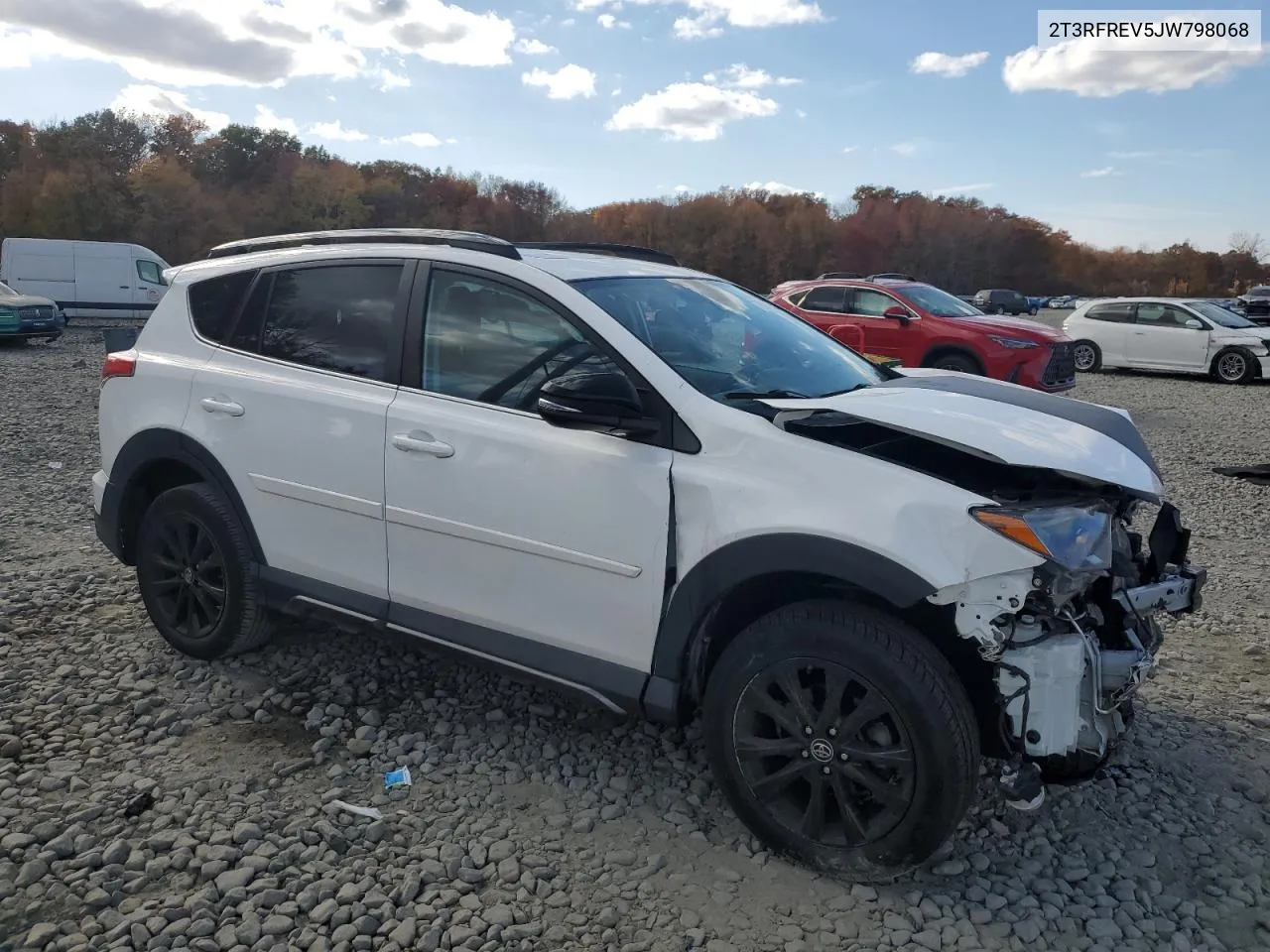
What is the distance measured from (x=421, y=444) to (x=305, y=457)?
63 centimetres

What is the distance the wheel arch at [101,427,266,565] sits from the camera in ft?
13.4

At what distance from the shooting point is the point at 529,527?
321 cm

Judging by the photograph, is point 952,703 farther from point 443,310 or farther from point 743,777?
point 443,310

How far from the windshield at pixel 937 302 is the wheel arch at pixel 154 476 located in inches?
421

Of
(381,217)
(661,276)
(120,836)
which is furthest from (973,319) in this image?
(381,217)

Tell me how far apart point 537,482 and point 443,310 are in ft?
2.79

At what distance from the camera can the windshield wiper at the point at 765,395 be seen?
3176 mm

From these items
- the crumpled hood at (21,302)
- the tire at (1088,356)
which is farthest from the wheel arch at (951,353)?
the crumpled hood at (21,302)

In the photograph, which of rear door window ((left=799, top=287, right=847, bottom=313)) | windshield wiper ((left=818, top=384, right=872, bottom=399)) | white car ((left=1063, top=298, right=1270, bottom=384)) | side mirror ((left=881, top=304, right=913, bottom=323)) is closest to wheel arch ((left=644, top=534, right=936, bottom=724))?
windshield wiper ((left=818, top=384, right=872, bottom=399))

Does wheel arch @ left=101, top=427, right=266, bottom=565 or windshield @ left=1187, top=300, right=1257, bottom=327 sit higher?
windshield @ left=1187, top=300, right=1257, bottom=327

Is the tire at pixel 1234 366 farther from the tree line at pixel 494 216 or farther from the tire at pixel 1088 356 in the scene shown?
the tree line at pixel 494 216

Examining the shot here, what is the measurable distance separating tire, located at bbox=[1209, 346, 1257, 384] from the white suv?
1637 centimetres

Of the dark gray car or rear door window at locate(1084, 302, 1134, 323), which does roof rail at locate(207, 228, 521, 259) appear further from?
rear door window at locate(1084, 302, 1134, 323)

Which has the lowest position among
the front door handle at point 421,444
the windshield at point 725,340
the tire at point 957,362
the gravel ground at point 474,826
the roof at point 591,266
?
the gravel ground at point 474,826
